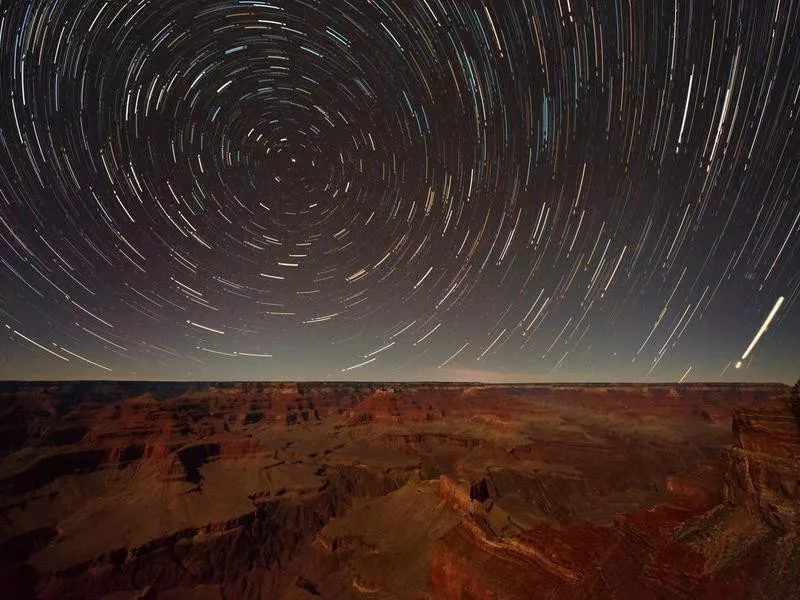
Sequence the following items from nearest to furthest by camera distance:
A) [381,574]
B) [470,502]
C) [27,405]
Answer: [381,574], [470,502], [27,405]

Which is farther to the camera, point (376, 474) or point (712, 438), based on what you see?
point (712, 438)

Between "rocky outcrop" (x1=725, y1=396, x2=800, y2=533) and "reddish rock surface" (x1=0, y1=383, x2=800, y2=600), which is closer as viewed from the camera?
"rocky outcrop" (x1=725, y1=396, x2=800, y2=533)

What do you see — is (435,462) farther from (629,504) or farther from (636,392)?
(636,392)

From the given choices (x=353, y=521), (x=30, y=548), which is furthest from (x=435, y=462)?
(x=30, y=548)

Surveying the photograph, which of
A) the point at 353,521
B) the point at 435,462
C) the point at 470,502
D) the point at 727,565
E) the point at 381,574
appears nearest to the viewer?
the point at 727,565

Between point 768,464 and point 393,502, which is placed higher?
point 768,464

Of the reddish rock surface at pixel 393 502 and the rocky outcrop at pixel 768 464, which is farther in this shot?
the reddish rock surface at pixel 393 502

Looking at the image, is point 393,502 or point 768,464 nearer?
point 768,464

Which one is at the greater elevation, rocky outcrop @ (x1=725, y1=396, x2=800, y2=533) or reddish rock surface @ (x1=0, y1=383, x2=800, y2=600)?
rocky outcrop @ (x1=725, y1=396, x2=800, y2=533)
